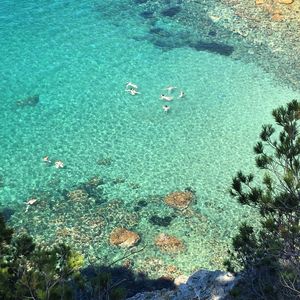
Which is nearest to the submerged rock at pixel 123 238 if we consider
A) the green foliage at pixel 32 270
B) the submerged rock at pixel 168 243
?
the submerged rock at pixel 168 243

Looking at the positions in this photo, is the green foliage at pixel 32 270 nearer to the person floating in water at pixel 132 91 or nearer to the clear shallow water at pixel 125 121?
the clear shallow water at pixel 125 121

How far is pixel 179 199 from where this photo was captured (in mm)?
24594

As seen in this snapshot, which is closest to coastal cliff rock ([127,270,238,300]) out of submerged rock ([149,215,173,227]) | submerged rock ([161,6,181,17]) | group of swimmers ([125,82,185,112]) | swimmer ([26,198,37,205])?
submerged rock ([149,215,173,227])

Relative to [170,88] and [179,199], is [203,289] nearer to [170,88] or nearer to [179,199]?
[179,199]

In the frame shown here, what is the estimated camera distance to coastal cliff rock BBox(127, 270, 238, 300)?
16.2m

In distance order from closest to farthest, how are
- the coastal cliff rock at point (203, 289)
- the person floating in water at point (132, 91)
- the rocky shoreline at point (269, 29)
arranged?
the coastal cliff rock at point (203, 289) → the person floating in water at point (132, 91) → the rocky shoreline at point (269, 29)

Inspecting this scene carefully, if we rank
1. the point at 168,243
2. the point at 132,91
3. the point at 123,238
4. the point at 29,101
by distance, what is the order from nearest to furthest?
1. the point at 168,243
2. the point at 123,238
3. the point at 29,101
4. the point at 132,91

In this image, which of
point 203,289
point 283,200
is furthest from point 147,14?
point 283,200

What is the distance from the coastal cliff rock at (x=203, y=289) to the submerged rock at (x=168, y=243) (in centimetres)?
293

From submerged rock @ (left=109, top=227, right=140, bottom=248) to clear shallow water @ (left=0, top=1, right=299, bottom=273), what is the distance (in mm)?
378

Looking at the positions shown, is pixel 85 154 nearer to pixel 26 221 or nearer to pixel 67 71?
pixel 26 221

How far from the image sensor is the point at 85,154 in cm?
2767

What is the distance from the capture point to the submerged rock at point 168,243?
21.8m

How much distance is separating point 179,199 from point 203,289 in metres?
7.93
